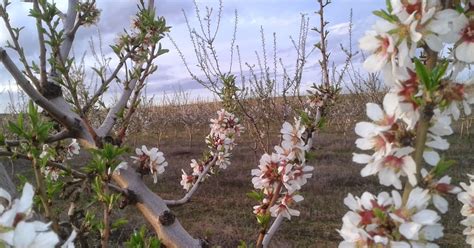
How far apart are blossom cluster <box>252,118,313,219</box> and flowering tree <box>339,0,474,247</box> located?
67 centimetres

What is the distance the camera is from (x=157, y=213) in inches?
53.3

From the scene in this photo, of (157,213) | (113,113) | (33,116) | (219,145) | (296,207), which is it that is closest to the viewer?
(33,116)

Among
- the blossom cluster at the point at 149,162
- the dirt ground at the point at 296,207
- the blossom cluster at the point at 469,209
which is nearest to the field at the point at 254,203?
the dirt ground at the point at 296,207

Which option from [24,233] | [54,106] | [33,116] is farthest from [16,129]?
[24,233]

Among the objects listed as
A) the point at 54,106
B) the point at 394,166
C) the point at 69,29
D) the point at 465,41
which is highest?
the point at 69,29

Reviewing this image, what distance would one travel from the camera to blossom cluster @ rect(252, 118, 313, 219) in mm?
1483

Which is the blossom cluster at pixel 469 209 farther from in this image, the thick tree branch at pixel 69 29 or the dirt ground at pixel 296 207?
the dirt ground at pixel 296 207

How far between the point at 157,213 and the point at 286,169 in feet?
1.39

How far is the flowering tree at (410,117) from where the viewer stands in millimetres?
730

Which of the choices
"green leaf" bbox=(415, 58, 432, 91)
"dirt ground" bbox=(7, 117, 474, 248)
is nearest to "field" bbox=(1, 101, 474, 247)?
"dirt ground" bbox=(7, 117, 474, 248)

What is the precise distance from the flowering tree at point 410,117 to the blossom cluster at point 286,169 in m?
0.67

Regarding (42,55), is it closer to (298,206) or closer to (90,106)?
(90,106)

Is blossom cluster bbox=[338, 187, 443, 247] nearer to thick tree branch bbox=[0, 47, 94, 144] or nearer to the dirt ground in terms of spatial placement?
thick tree branch bbox=[0, 47, 94, 144]

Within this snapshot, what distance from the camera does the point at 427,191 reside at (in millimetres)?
748
